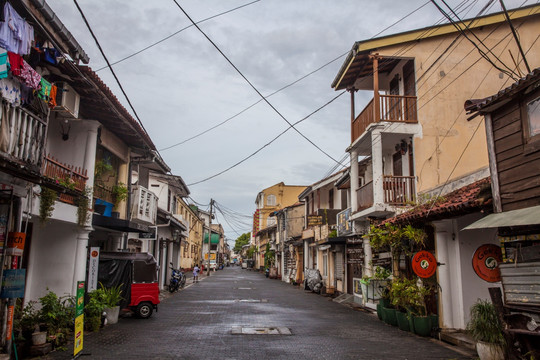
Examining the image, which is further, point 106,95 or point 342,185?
point 342,185

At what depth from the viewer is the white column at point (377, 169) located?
15.1 metres

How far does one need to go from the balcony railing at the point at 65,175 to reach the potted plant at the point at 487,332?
871cm

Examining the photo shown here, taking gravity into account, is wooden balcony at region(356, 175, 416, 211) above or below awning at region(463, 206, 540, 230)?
above

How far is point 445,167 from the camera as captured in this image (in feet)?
49.8

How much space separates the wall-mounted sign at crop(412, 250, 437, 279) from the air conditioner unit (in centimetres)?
882

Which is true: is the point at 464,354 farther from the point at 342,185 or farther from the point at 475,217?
the point at 342,185

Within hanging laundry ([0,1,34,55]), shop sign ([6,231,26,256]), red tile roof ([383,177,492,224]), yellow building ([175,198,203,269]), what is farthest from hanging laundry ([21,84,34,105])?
yellow building ([175,198,203,269])

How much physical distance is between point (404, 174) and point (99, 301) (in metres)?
11.0

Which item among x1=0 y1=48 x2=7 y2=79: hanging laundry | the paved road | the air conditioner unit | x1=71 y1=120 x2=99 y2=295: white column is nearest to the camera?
x1=0 y1=48 x2=7 y2=79: hanging laundry

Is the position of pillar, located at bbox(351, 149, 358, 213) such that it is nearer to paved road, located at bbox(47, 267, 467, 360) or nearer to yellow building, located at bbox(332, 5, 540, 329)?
yellow building, located at bbox(332, 5, 540, 329)

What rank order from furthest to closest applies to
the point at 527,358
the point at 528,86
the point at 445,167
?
the point at 445,167
the point at 528,86
the point at 527,358

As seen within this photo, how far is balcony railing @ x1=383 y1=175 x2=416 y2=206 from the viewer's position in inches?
597

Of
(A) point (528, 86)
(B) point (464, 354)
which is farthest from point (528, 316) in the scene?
(A) point (528, 86)

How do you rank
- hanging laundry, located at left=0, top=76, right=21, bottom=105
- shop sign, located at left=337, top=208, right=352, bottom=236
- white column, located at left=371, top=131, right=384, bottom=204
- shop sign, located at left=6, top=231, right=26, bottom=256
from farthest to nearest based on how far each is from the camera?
shop sign, located at left=337, top=208, right=352, bottom=236, white column, located at left=371, top=131, right=384, bottom=204, shop sign, located at left=6, top=231, right=26, bottom=256, hanging laundry, located at left=0, top=76, right=21, bottom=105
